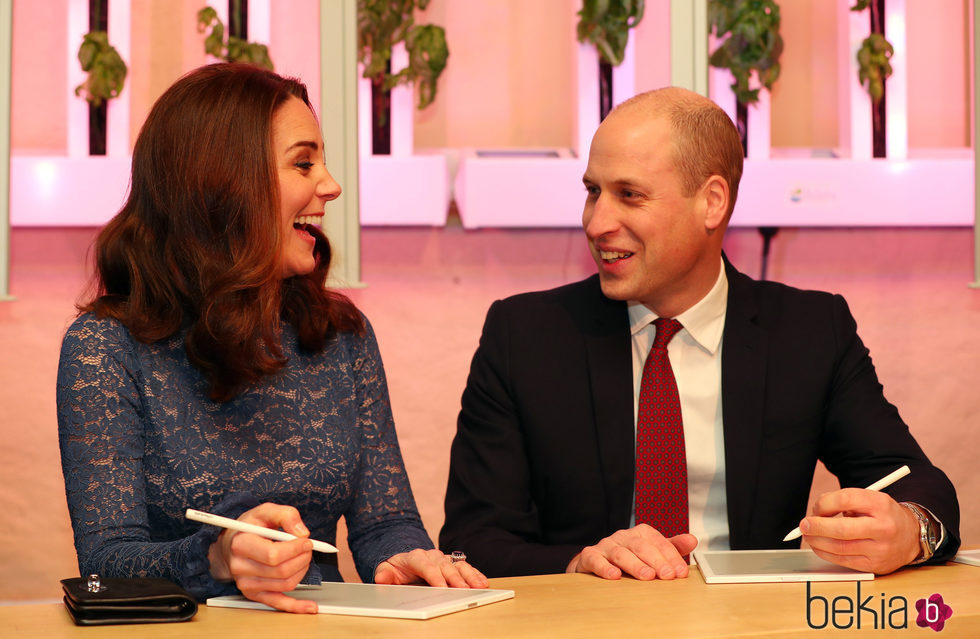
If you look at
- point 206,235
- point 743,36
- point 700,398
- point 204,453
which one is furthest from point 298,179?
point 743,36

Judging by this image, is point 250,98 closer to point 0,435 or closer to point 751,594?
point 751,594

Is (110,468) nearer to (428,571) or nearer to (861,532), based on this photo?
(428,571)

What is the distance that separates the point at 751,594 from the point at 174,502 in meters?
0.85

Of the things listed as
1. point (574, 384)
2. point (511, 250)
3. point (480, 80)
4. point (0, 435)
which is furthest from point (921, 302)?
point (0, 435)

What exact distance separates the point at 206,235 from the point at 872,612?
1134 mm

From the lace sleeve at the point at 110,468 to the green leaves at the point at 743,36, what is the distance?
2.23m

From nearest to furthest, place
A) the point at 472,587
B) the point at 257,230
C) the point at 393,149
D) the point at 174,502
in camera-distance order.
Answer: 1. the point at 472,587
2. the point at 174,502
3. the point at 257,230
4. the point at 393,149

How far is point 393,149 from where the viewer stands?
3182 mm

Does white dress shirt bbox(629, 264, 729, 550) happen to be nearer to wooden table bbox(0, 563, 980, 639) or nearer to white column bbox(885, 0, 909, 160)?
wooden table bbox(0, 563, 980, 639)

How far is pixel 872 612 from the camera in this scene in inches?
49.2

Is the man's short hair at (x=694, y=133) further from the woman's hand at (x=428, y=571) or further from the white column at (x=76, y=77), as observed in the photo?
the white column at (x=76, y=77)

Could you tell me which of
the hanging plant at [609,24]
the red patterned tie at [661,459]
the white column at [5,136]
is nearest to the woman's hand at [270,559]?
the red patterned tie at [661,459]

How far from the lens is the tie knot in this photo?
1978mm

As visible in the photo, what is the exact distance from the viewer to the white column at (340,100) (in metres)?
2.91
